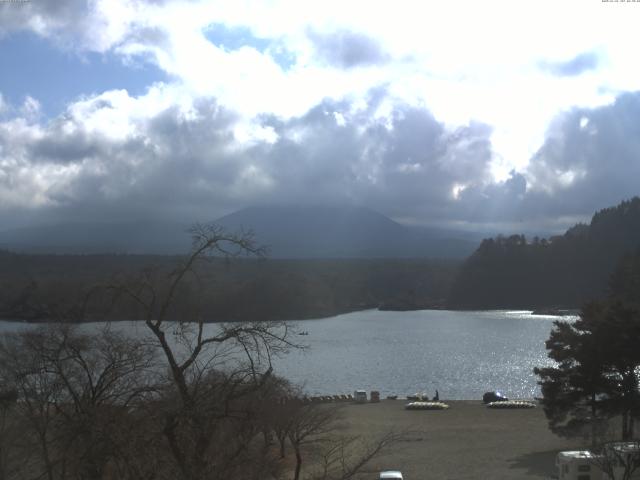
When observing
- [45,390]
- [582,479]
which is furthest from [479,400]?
[45,390]

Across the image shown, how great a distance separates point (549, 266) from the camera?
119500 millimetres

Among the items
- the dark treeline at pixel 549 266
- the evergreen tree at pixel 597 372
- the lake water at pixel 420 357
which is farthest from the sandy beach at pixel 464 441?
the dark treeline at pixel 549 266

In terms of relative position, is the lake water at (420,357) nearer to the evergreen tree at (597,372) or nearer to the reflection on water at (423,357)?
the reflection on water at (423,357)

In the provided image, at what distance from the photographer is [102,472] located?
7.33 m

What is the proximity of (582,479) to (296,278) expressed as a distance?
257ft

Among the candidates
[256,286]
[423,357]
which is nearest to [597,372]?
[423,357]

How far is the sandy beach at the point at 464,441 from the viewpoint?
63.0 feet

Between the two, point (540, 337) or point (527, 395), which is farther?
point (540, 337)

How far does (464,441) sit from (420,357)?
3295 cm

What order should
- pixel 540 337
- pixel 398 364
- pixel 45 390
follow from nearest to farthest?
1. pixel 45 390
2. pixel 398 364
3. pixel 540 337

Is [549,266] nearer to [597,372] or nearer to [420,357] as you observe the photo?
[420,357]

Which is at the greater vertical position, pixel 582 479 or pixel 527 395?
pixel 582 479

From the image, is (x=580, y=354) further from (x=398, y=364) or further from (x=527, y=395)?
(x=398, y=364)

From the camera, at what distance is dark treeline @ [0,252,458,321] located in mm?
34250
